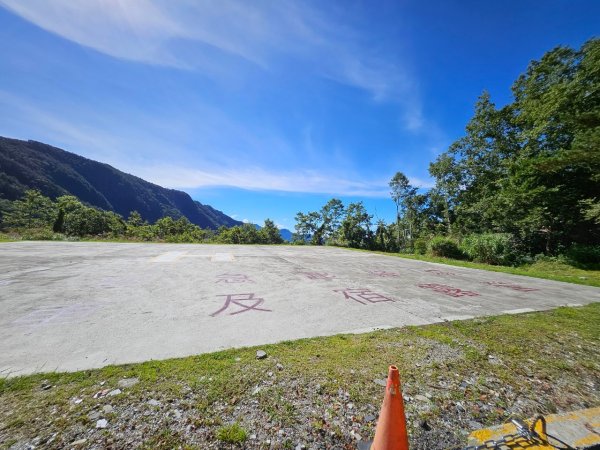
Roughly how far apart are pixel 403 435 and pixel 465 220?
30193 millimetres

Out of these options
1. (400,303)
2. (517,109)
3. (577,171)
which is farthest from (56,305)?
(517,109)

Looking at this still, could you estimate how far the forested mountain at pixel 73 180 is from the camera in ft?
280

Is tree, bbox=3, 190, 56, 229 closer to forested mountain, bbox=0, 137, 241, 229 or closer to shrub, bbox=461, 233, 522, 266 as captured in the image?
shrub, bbox=461, 233, 522, 266

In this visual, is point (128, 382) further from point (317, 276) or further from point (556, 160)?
point (556, 160)

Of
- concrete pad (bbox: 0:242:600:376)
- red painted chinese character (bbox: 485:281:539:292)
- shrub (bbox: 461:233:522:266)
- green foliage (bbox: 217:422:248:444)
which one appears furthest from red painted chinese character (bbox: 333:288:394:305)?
shrub (bbox: 461:233:522:266)

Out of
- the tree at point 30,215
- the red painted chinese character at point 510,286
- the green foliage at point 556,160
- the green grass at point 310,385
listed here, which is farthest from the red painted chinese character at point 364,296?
the tree at point 30,215

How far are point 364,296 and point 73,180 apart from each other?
152055mm

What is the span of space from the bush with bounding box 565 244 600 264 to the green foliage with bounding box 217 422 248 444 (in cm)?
1764

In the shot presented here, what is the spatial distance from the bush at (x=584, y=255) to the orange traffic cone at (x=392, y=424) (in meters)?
16.7

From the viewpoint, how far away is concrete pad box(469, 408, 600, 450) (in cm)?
173

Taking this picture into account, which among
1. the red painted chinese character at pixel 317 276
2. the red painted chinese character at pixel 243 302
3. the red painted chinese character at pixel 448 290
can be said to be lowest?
the red painted chinese character at pixel 243 302

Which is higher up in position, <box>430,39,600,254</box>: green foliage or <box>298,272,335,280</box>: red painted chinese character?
<box>430,39,600,254</box>: green foliage

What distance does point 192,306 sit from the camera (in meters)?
4.30

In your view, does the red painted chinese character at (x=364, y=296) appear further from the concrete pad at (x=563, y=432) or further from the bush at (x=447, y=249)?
the bush at (x=447, y=249)
